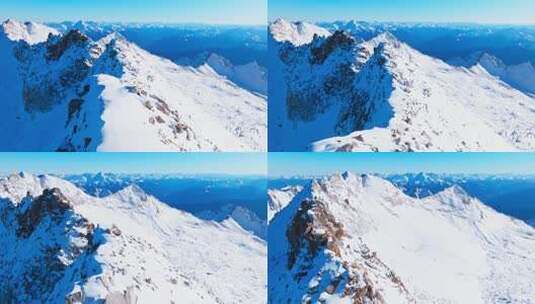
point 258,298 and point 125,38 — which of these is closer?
point 258,298

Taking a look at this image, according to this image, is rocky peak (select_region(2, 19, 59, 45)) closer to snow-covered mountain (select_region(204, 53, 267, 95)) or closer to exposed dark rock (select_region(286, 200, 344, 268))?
snow-covered mountain (select_region(204, 53, 267, 95))

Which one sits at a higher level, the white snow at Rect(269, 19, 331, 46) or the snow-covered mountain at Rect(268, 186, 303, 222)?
the white snow at Rect(269, 19, 331, 46)

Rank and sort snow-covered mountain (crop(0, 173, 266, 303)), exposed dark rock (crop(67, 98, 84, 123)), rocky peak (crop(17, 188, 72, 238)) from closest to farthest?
1. snow-covered mountain (crop(0, 173, 266, 303))
2. rocky peak (crop(17, 188, 72, 238))
3. exposed dark rock (crop(67, 98, 84, 123))

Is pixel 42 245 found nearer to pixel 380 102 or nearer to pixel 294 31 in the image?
pixel 294 31

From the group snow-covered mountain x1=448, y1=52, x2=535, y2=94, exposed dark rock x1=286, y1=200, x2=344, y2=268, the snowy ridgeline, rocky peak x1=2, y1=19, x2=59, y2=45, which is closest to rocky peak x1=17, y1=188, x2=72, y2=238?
rocky peak x1=2, y1=19, x2=59, y2=45

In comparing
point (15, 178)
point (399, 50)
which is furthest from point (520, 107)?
point (15, 178)

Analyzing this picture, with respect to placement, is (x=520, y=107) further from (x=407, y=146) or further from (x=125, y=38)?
(x=125, y=38)

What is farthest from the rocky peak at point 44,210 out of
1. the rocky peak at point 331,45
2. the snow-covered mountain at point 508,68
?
the snow-covered mountain at point 508,68
